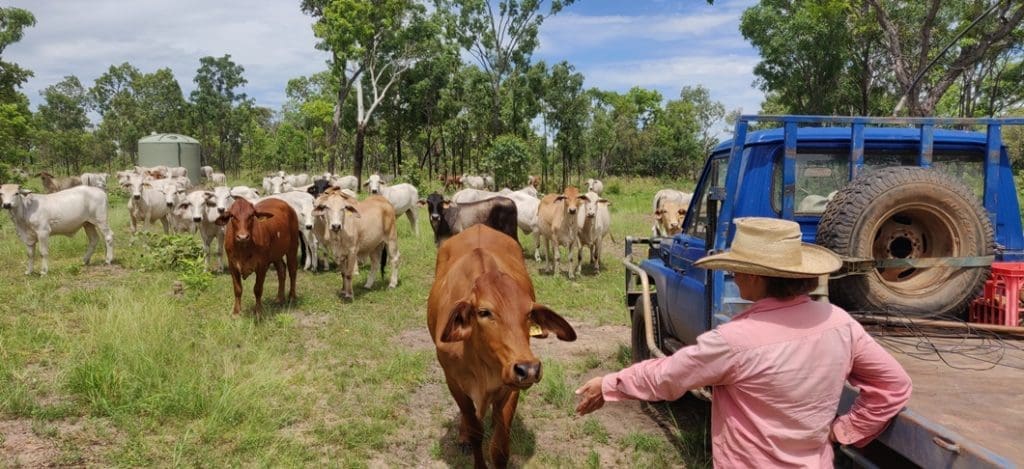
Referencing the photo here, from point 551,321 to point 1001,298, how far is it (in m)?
2.60

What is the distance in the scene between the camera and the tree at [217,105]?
46.6 m

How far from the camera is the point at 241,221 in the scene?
782cm

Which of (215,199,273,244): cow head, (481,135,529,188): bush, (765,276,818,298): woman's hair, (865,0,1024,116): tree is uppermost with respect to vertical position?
(865,0,1024,116): tree

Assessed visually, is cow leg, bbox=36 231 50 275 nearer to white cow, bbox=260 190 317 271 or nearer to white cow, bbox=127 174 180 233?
white cow, bbox=127 174 180 233

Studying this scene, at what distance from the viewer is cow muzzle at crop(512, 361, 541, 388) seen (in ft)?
9.25

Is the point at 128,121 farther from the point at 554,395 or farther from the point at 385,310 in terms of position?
the point at 554,395

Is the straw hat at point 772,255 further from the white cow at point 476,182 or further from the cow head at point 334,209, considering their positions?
the white cow at point 476,182

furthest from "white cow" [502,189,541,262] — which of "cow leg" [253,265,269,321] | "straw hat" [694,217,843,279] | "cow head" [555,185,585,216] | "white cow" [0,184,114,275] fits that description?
"straw hat" [694,217,843,279]

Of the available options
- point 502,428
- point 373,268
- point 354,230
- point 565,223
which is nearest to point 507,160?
point 565,223

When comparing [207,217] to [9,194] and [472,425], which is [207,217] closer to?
[9,194]

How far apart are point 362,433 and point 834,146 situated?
3.98m

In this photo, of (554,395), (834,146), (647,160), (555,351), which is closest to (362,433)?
(554,395)

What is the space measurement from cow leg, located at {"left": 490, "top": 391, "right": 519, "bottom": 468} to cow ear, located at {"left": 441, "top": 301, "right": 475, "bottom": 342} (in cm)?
78

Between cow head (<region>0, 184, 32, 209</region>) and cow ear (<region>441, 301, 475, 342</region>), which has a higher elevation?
cow head (<region>0, 184, 32, 209</region>)
